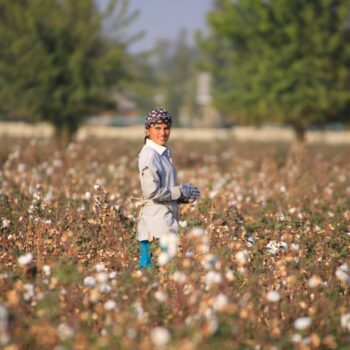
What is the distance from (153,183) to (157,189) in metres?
0.06

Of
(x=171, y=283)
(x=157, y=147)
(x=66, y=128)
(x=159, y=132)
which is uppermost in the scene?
(x=159, y=132)

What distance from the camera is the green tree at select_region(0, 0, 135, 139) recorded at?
23297 millimetres

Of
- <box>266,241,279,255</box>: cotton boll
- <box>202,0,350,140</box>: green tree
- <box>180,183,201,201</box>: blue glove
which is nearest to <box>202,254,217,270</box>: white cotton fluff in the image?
<box>180,183,201,201</box>: blue glove

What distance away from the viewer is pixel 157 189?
577 cm

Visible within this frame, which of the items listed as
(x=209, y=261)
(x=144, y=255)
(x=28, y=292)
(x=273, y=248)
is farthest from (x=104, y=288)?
(x=273, y=248)

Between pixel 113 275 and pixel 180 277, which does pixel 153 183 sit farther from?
pixel 180 277

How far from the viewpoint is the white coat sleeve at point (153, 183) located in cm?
Result: 575

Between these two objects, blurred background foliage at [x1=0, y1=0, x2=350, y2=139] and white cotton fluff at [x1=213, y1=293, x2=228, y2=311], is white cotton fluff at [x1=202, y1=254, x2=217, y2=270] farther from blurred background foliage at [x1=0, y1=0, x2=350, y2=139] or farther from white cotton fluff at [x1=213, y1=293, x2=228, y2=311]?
blurred background foliage at [x1=0, y1=0, x2=350, y2=139]

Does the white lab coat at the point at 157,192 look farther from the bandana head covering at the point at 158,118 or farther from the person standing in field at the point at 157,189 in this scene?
the bandana head covering at the point at 158,118

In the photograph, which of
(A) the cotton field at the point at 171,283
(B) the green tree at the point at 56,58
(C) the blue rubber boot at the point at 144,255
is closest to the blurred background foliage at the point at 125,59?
(B) the green tree at the point at 56,58

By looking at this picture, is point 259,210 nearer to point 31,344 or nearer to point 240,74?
point 31,344

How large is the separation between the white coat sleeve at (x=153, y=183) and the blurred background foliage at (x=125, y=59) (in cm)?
1752

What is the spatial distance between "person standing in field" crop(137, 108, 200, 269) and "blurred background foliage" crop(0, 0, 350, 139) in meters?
17.4

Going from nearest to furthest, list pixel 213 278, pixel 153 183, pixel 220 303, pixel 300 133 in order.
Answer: pixel 220 303
pixel 213 278
pixel 153 183
pixel 300 133
